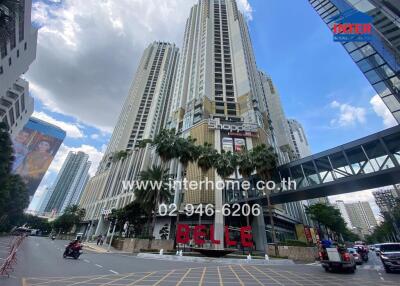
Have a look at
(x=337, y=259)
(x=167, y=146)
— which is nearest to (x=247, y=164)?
(x=167, y=146)

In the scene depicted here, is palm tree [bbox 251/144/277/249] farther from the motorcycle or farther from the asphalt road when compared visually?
the motorcycle

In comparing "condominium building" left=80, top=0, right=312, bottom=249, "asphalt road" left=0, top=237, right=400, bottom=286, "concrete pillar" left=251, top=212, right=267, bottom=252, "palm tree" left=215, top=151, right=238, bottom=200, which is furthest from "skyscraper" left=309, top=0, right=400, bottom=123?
"concrete pillar" left=251, top=212, right=267, bottom=252

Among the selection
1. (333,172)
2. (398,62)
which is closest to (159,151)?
(333,172)

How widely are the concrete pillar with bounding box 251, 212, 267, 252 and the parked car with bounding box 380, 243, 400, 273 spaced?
91.2 feet

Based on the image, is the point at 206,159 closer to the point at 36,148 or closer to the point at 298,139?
the point at 298,139

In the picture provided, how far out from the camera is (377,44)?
23.2 meters

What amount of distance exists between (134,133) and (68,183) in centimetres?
12445

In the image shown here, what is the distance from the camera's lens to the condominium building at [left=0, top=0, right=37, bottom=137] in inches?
1476

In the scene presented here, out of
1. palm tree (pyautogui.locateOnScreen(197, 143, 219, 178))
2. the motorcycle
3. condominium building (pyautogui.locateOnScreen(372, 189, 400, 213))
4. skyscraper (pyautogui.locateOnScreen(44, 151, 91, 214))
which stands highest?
skyscraper (pyautogui.locateOnScreen(44, 151, 91, 214))

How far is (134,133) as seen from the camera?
99875 millimetres

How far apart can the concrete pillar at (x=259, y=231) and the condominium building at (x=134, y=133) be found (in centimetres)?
3740

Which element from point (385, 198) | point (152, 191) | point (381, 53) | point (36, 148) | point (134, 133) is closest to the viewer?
point (381, 53)

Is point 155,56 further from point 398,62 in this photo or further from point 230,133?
point 398,62

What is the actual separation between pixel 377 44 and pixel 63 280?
34822 mm
